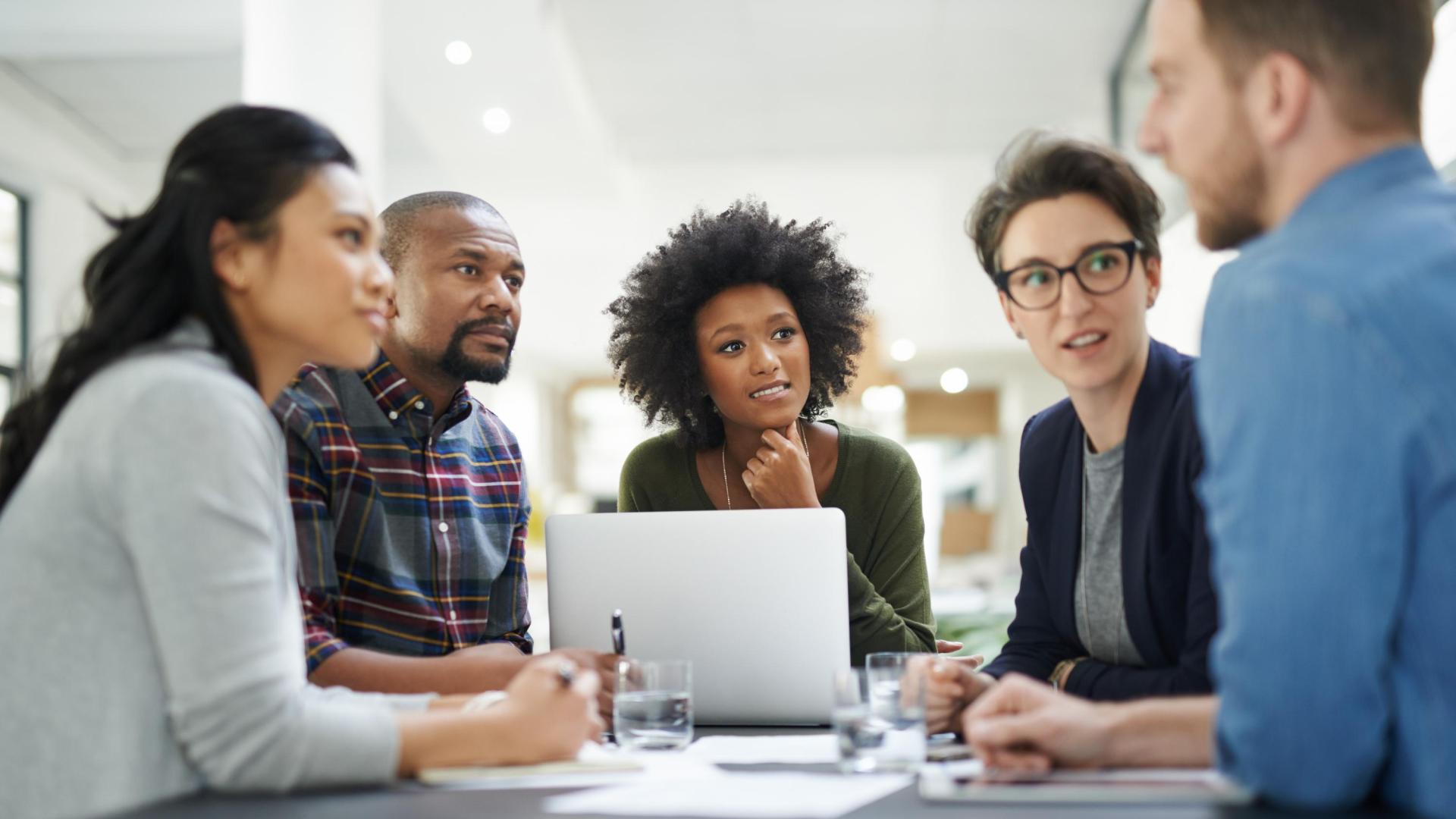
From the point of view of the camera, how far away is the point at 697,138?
694 cm

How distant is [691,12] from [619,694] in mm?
4400

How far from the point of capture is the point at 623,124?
6.66 meters

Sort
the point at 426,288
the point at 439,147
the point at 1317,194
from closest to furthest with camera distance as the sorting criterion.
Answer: the point at 1317,194, the point at 426,288, the point at 439,147

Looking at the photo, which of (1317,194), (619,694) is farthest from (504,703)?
(1317,194)

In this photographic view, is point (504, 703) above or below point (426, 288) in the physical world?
below

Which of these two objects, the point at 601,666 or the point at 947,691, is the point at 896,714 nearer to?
the point at 947,691

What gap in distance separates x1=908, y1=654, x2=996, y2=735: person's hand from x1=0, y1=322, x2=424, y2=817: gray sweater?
662mm

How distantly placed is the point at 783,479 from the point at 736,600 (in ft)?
1.77

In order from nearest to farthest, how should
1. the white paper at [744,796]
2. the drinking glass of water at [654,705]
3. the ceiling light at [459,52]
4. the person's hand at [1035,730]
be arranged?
the white paper at [744,796] < the person's hand at [1035,730] < the drinking glass of water at [654,705] < the ceiling light at [459,52]

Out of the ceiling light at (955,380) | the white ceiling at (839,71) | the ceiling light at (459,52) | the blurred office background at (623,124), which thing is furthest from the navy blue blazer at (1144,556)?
the ceiling light at (955,380)

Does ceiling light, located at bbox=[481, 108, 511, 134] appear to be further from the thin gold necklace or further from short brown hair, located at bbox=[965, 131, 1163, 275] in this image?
short brown hair, located at bbox=[965, 131, 1163, 275]

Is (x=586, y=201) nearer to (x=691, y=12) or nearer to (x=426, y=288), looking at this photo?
(x=691, y=12)

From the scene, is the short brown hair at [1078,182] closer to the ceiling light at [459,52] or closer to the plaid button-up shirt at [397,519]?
the plaid button-up shirt at [397,519]

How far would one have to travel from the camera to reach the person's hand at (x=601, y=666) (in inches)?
59.7
